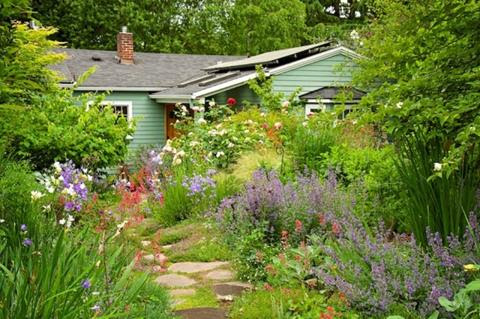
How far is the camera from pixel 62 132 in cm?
922

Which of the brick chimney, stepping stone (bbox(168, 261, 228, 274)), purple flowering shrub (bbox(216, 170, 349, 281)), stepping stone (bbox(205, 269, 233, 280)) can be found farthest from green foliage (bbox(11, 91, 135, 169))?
the brick chimney

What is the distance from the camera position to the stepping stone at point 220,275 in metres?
4.46

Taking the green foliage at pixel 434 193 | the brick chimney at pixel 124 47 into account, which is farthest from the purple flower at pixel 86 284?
the brick chimney at pixel 124 47

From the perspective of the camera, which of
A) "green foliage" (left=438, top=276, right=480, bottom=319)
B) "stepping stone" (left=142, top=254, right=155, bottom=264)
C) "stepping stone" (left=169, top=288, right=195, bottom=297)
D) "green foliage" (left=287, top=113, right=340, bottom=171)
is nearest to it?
"green foliage" (left=438, top=276, right=480, bottom=319)

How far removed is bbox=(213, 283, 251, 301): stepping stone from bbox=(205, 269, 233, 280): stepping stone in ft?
0.72

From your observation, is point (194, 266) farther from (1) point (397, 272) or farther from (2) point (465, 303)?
(2) point (465, 303)

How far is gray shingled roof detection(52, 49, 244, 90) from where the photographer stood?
17.6 metres

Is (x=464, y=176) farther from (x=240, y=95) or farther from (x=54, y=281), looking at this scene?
(x=240, y=95)

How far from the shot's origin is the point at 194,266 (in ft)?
16.0

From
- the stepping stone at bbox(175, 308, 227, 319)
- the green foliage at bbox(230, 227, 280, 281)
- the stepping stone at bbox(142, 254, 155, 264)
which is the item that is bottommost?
the stepping stone at bbox(175, 308, 227, 319)

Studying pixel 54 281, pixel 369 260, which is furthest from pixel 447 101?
pixel 54 281

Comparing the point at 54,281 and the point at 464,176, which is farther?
the point at 464,176

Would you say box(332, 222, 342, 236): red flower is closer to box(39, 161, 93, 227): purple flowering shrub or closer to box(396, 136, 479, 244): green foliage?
box(396, 136, 479, 244): green foliage

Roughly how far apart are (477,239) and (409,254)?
43 centimetres
